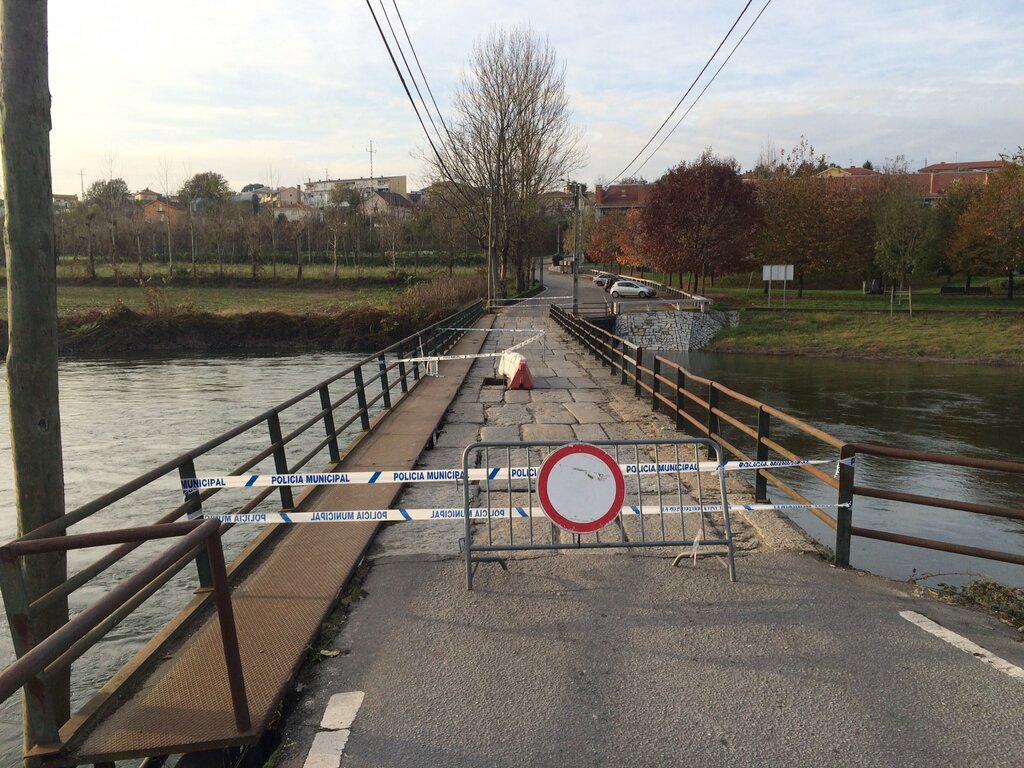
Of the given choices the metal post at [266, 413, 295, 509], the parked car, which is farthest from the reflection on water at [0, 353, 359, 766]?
the parked car

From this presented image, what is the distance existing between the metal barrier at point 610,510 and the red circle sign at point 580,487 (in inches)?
0.9

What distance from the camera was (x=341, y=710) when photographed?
4004 millimetres

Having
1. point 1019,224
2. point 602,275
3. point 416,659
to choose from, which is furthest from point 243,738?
point 602,275

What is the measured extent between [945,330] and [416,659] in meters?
46.0

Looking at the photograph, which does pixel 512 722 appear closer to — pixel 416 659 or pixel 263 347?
pixel 416 659

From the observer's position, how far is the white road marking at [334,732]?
357 centimetres

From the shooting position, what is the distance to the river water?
9084 millimetres

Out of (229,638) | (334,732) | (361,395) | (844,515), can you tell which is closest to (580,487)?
(844,515)

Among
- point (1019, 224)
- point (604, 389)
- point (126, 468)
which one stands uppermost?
point (1019, 224)

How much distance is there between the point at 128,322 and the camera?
143ft

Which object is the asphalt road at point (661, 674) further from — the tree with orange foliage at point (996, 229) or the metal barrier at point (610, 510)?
the tree with orange foliage at point (996, 229)

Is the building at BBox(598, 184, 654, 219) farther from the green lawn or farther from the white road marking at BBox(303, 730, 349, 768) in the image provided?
the white road marking at BBox(303, 730, 349, 768)

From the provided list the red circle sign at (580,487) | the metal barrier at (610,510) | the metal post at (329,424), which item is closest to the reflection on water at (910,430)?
the metal barrier at (610,510)

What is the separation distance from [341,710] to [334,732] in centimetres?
20
